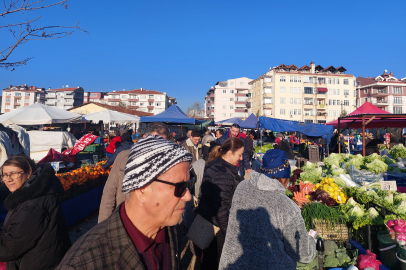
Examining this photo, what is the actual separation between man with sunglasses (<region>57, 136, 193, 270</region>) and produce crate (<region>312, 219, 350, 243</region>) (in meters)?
3.14

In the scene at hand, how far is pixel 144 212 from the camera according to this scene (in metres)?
1.31

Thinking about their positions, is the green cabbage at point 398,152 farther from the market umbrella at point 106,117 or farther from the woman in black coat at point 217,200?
the market umbrella at point 106,117

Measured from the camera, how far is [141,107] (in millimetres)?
95938

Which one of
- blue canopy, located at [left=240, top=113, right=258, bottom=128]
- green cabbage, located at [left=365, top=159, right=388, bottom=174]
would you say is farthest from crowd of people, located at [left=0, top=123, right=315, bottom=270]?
blue canopy, located at [left=240, top=113, right=258, bottom=128]

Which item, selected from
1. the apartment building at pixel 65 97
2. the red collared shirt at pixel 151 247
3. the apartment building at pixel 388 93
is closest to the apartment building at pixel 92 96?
the apartment building at pixel 65 97

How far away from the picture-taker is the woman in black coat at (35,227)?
2.05 meters

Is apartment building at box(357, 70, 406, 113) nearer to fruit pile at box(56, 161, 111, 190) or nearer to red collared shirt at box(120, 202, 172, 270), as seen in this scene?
fruit pile at box(56, 161, 111, 190)

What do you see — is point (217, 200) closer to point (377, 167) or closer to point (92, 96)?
point (377, 167)

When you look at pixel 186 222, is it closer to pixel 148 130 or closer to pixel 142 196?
pixel 148 130

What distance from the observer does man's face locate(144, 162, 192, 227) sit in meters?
1.29

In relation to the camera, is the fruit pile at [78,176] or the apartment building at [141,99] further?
the apartment building at [141,99]

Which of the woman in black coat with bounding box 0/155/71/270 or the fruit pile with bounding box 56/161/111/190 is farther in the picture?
the fruit pile with bounding box 56/161/111/190

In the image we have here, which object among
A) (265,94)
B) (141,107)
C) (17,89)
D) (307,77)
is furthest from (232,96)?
(17,89)

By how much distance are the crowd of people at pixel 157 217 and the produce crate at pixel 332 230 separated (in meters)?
1.44
